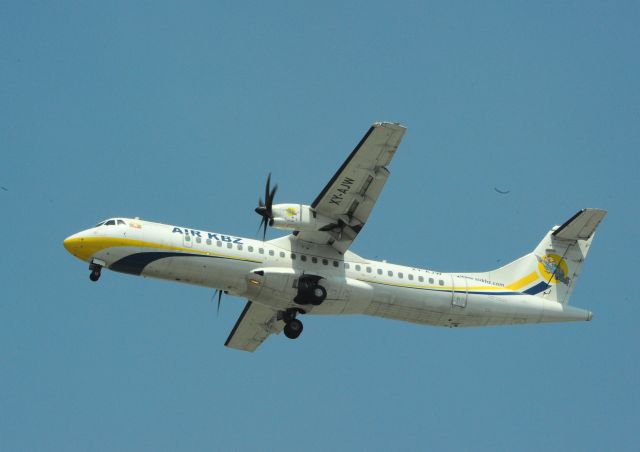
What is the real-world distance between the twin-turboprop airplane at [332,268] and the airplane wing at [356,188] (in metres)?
0.03

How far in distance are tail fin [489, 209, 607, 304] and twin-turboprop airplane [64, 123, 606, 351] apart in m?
0.04

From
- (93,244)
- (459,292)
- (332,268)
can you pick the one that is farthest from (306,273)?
(93,244)

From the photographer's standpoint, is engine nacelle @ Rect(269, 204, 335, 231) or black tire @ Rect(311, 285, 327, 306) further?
black tire @ Rect(311, 285, 327, 306)

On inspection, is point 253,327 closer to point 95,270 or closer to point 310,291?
point 310,291

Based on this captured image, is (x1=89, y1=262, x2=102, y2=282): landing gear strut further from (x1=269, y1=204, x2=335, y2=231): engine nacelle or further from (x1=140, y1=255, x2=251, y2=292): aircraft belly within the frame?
(x1=269, y1=204, x2=335, y2=231): engine nacelle

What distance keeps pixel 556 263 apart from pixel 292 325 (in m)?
9.00

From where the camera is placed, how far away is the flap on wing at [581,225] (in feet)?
97.9

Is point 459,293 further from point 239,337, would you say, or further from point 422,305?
point 239,337

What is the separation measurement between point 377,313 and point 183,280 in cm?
580

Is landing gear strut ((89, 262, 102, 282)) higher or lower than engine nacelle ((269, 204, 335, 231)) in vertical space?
lower

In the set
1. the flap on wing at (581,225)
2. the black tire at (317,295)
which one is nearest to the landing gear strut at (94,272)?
the black tire at (317,295)

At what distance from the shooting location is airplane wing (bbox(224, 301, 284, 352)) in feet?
101

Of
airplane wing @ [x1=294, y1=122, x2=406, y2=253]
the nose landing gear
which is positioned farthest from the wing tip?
the nose landing gear

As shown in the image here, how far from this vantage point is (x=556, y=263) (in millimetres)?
31266
